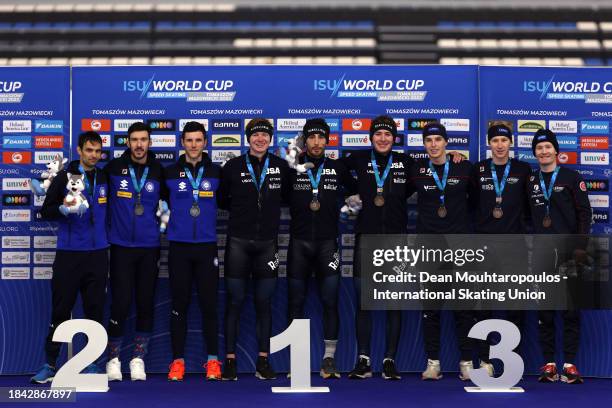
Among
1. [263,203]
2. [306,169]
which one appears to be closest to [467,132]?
[306,169]

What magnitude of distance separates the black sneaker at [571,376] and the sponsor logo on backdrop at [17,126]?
4568mm

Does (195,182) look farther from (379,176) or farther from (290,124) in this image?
(379,176)

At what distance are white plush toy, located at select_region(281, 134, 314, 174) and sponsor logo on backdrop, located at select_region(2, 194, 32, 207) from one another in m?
2.09

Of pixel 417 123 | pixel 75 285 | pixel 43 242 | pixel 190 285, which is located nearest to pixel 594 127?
pixel 417 123

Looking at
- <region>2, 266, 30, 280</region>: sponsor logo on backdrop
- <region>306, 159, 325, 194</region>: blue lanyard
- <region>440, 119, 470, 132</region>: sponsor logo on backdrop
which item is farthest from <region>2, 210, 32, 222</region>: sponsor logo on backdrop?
<region>440, 119, 470, 132</region>: sponsor logo on backdrop

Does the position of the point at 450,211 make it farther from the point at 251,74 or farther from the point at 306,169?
Result: the point at 251,74

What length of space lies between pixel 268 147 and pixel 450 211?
1.50m

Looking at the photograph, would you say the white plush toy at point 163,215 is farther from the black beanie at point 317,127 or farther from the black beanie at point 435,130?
the black beanie at point 435,130

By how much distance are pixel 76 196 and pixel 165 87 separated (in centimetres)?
127

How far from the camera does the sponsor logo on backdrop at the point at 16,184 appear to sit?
6129 millimetres

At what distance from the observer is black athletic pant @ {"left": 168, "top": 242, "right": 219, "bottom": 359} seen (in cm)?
562

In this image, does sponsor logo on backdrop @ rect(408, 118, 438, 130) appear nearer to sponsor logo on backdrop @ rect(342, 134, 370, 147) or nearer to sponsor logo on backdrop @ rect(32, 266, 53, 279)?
sponsor logo on backdrop @ rect(342, 134, 370, 147)

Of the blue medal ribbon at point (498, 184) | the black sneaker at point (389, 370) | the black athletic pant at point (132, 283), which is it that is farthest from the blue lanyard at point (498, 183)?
the black athletic pant at point (132, 283)

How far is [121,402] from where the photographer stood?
4875 mm
